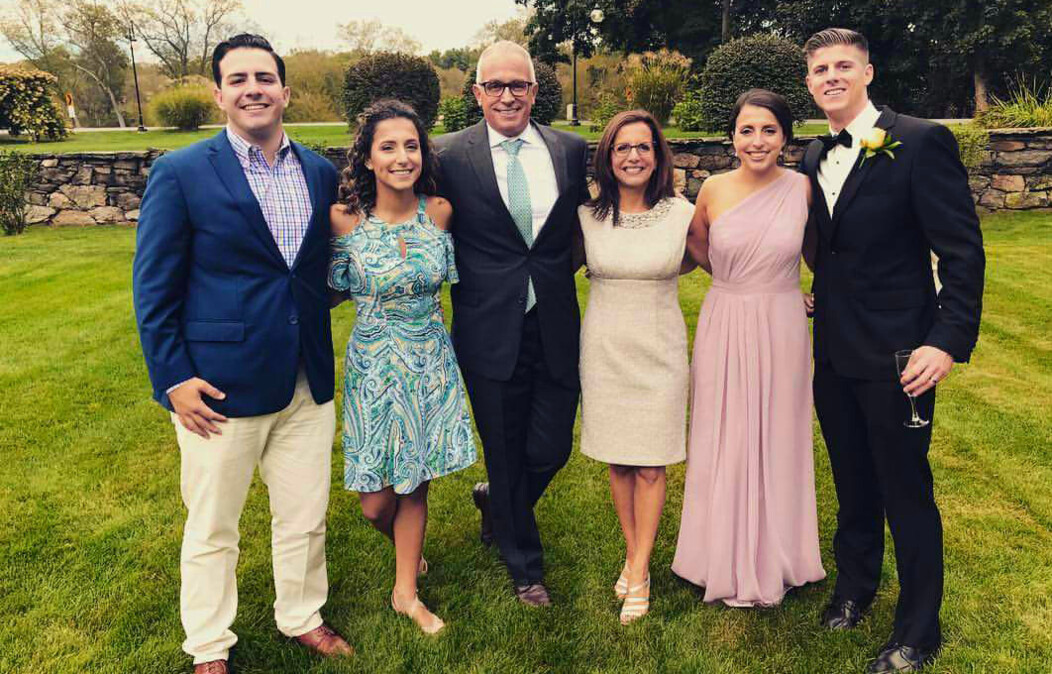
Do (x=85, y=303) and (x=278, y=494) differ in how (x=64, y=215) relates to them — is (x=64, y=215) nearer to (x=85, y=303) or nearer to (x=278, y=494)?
(x=85, y=303)

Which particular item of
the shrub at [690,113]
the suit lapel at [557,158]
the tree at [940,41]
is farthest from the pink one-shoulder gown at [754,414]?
the tree at [940,41]

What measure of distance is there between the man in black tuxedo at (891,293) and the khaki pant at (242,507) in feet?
6.66

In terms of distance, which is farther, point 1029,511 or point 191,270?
point 1029,511

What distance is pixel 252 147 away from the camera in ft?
8.63

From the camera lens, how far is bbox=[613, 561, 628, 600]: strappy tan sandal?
3.36 m

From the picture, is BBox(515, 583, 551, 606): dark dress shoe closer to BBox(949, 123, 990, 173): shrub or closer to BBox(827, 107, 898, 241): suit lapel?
BBox(827, 107, 898, 241): suit lapel

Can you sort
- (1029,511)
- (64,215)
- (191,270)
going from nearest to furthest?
(191,270) → (1029,511) → (64,215)

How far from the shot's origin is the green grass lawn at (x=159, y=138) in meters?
15.8

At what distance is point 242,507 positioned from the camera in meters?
2.84

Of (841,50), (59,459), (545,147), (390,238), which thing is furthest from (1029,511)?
(59,459)

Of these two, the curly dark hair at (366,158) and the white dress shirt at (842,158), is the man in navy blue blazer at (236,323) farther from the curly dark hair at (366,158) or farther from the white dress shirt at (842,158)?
the white dress shirt at (842,158)

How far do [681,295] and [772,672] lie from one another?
19.9 ft

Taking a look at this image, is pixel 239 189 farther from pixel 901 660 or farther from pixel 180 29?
pixel 180 29

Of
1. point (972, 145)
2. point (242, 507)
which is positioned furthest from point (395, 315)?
point (972, 145)
